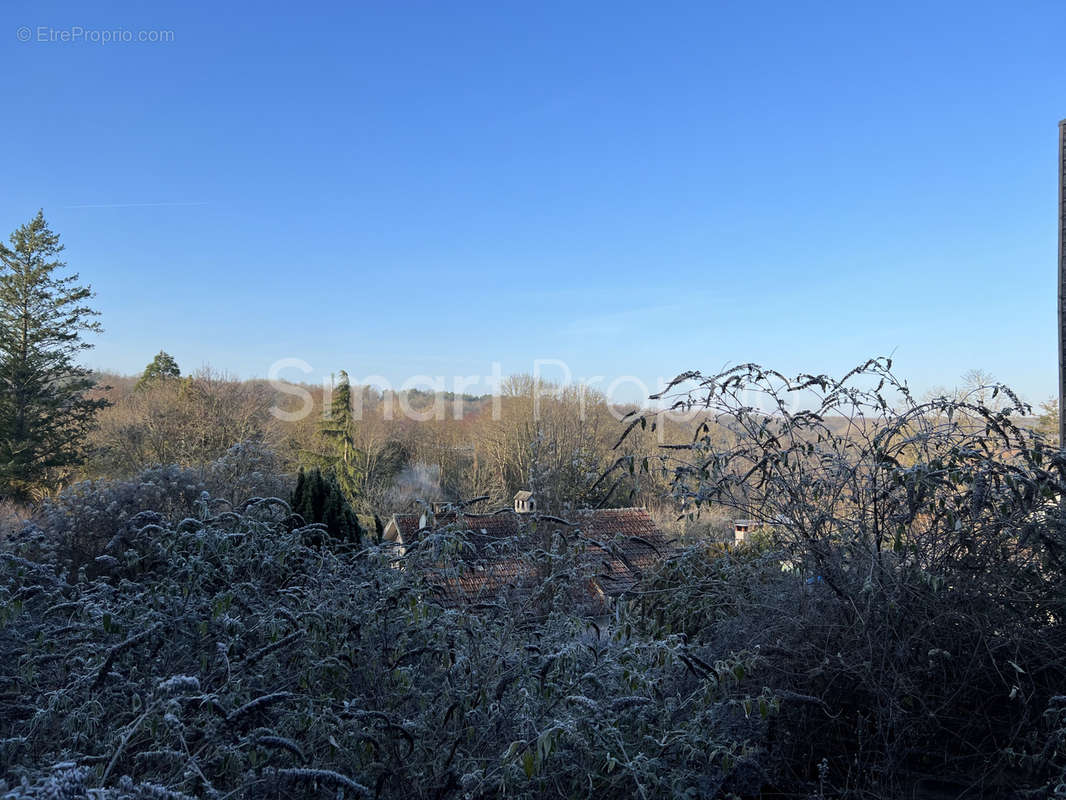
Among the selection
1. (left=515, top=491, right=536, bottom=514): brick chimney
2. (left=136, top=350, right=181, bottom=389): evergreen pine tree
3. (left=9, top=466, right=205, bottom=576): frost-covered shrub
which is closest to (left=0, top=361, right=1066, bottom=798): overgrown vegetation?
(left=515, top=491, right=536, bottom=514): brick chimney

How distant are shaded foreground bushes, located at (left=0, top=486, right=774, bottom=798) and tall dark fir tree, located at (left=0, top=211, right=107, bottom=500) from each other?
2282cm

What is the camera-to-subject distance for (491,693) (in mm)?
2342

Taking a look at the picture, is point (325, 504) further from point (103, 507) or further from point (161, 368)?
point (161, 368)

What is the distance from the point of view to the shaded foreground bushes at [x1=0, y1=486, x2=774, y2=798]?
1.92 meters

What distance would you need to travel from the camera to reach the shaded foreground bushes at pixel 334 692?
1.92 m

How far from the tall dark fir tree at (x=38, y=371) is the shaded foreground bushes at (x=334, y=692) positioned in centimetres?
2282

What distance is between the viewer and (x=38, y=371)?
22969 mm

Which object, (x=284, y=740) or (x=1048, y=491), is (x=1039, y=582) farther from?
(x=284, y=740)

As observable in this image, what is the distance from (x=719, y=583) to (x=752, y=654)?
1.08 m

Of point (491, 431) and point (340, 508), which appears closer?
point (340, 508)

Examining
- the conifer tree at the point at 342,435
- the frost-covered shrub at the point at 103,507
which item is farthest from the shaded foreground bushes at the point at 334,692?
the conifer tree at the point at 342,435

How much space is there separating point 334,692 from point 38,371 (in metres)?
25.4

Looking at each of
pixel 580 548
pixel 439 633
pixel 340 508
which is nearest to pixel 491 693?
pixel 439 633

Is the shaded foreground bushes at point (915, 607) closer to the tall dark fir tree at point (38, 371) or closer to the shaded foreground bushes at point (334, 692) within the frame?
the shaded foreground bushes at point (334, 692)
